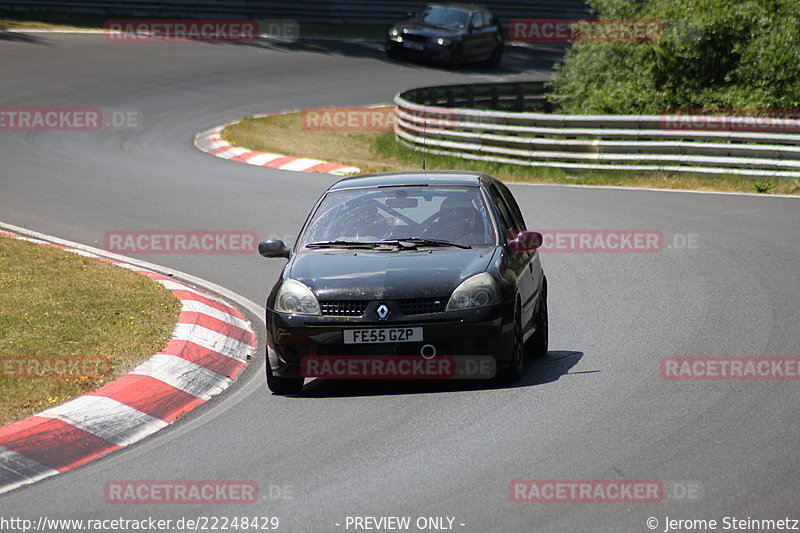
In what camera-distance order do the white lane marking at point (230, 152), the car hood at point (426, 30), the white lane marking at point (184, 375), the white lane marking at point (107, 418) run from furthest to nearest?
the car hood at point (426, 30)
the white lane marking at point (230, 152)
the white lane marking at point (184, 375)
the white lane marking at point (107, 418)

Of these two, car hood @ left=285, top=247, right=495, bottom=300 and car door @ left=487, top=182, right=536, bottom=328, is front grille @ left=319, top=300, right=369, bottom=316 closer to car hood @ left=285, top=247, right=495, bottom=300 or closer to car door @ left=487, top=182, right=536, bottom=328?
car hood @ left=285, top=247, right=495, bottom=300

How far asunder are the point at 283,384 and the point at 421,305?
1.12 meters

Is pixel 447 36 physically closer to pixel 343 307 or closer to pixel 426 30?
pixel 426 30

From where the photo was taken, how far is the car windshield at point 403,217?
8.81 m

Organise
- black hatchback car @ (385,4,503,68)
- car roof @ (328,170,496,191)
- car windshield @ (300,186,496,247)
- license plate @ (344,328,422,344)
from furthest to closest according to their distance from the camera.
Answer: black hatchback car @ (385,4,503,68), car roof @ (328,170,496,191), car windshield @ (300,186,496,247), license plate @ (344,328,422,344)

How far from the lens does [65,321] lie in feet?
32.5

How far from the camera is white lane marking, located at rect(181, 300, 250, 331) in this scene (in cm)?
1026

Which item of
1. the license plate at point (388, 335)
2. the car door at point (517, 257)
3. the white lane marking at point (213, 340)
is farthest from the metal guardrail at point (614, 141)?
the license plate at point (388, 335)

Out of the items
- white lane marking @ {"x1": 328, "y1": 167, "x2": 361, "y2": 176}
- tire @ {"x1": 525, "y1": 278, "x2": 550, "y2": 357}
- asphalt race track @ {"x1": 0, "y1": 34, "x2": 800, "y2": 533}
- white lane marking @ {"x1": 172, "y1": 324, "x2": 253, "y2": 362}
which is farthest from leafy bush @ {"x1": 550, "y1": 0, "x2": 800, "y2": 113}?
white lane marking @ {"x1": 172, "y1": 324, "x2": 253, "y2": 362}

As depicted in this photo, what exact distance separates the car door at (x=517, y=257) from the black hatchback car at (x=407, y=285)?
0.02 metres

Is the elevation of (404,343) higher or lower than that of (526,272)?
lower

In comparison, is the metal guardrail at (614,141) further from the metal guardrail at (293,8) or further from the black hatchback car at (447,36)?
the metal guardrail at (293,8)

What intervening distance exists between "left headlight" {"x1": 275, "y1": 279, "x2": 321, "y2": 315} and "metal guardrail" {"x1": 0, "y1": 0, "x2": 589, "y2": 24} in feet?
103

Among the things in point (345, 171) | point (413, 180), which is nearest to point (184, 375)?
point (413, 180)
